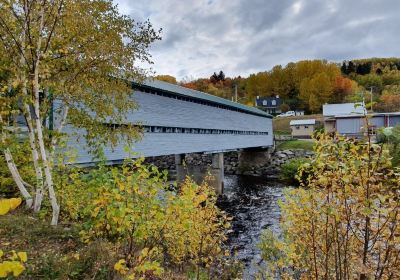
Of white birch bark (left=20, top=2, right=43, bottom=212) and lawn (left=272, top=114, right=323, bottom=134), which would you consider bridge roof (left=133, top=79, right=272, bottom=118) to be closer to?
white birch bark (left=20, top=2, right=43, bottom=212)

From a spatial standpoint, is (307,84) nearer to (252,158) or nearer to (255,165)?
(252,158)

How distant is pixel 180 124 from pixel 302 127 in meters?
36.1

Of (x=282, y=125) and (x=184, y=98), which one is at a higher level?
(x=184, y=98)

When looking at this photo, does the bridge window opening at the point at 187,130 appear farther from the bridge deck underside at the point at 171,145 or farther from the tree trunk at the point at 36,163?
the tree trunk at the point at 36,163

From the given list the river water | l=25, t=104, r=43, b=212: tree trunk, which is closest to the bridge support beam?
the river water

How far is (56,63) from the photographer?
652 cm

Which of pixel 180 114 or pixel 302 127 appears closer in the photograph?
pixel 180 114

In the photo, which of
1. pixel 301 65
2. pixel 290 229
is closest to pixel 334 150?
pixel 290 229

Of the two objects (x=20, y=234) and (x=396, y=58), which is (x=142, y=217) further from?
(x=396, y=58)

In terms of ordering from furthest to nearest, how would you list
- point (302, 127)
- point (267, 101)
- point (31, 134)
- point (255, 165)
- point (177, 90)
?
1. point (267, 101)
2. point (302, 127)
3. point (255, 165)
4. point (177, 90)
5. point (31, 134)

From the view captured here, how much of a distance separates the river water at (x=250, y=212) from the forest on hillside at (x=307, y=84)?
39.4 metres

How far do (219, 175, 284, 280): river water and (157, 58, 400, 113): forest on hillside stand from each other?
39438mm

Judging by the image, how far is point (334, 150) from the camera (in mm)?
2873

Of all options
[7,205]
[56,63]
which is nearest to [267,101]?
[56,63]
